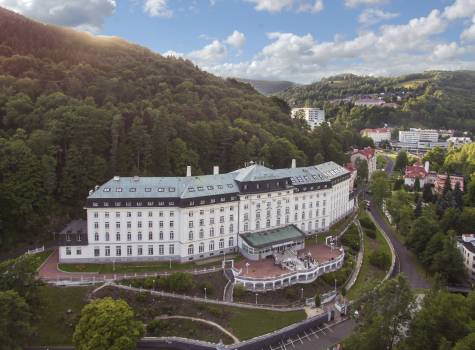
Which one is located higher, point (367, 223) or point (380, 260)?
point (367, 223)

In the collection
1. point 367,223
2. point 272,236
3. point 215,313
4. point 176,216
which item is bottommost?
point 215,313

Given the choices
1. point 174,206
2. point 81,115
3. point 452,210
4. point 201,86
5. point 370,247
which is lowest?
point 370,247

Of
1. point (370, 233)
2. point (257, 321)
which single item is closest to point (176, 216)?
point (257, 321)

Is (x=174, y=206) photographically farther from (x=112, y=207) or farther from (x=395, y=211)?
(x=395, y=211)

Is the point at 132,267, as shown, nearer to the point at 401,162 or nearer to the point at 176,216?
the point at 176,216

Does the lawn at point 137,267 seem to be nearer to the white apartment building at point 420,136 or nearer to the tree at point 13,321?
the tree at point 13,321

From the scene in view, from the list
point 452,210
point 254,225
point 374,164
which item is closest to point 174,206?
point 254,225
